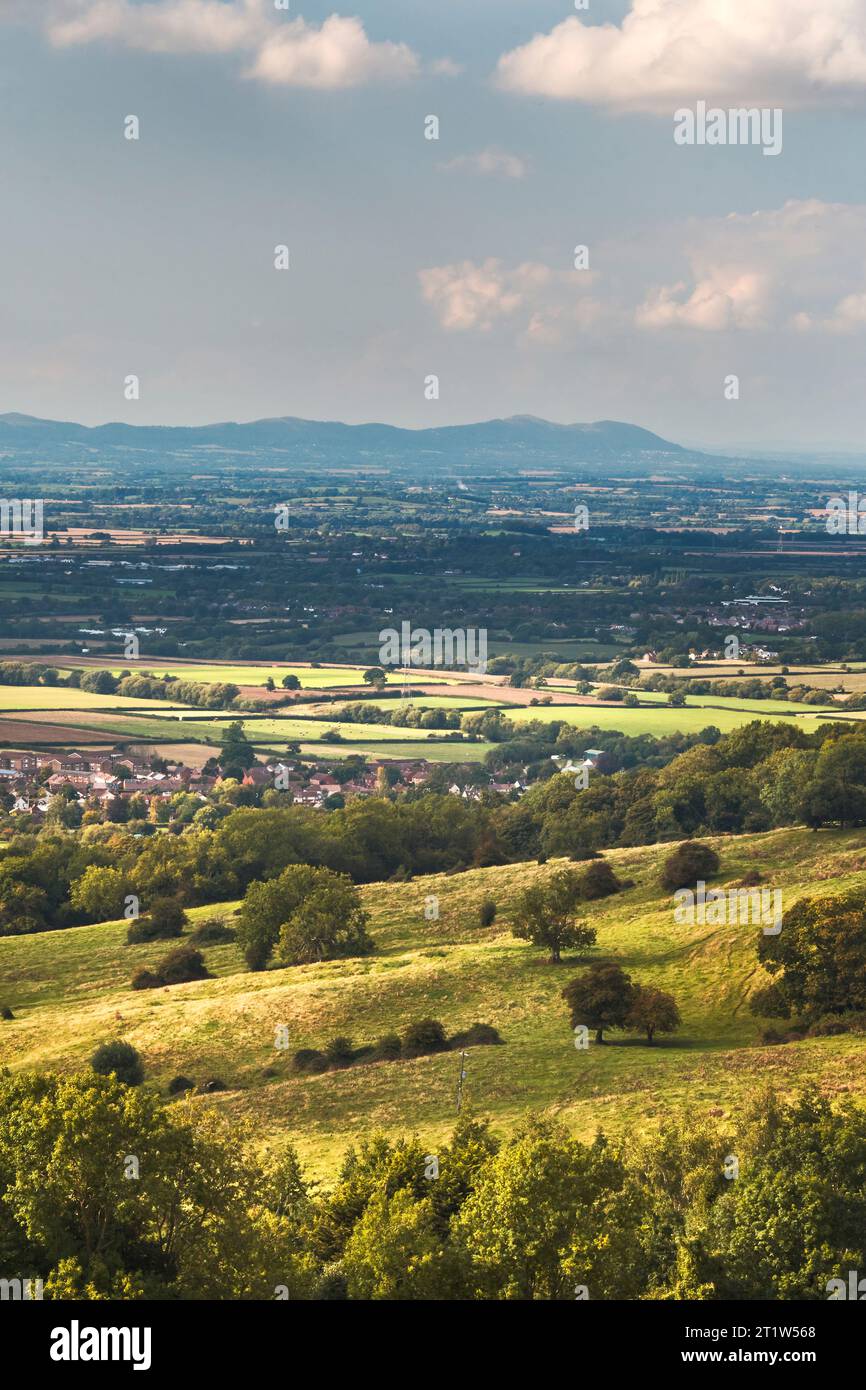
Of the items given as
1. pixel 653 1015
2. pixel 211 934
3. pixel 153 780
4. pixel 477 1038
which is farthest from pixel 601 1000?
pixel 153 780

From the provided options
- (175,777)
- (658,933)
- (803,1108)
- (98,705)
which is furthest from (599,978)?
(98,705)

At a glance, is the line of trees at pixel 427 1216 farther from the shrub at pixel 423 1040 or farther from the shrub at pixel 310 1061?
the shrub at pixel 423 1040

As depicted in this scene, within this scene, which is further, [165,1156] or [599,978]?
[599,978]

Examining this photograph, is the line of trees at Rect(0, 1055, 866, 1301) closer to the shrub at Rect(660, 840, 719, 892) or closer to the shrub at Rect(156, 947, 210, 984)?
the shrub at Rect(156, 947, 210, 984)

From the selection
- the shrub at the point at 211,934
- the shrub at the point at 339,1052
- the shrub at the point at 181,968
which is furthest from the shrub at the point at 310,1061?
the shrub at the point at 211,934

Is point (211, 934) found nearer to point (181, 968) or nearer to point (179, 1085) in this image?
point (181, 968)
